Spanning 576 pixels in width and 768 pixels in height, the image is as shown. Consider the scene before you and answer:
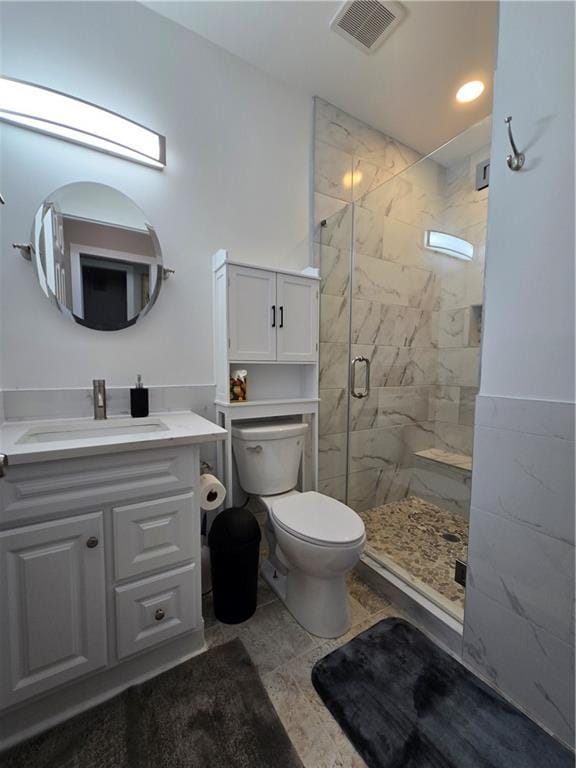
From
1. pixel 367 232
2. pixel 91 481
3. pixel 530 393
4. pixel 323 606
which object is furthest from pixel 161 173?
pixel 323 606

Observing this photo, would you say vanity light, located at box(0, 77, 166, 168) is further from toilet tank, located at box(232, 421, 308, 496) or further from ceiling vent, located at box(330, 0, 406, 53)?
toilet tank, located at box(232, 421, 308, 496)

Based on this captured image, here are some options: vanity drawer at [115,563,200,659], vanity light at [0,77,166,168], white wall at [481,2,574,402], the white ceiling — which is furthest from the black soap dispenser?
the white ceiling

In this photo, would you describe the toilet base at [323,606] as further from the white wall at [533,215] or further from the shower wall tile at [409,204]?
the shower wall tile at [409,204]

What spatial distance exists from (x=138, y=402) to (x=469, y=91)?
2563 mm

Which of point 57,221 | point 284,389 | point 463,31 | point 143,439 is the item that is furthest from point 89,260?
point 463,31

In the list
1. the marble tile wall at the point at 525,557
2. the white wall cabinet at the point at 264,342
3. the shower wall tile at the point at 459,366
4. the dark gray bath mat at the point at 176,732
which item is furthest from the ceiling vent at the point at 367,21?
the dark gray bath mat at the point at 176,732

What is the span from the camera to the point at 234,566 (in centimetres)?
130

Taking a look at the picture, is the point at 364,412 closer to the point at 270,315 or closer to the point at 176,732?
the point at 270,315

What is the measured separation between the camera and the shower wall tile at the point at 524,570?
3.05 feet

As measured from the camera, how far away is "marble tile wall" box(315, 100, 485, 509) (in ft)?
6.53

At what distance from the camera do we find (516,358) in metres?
1.05

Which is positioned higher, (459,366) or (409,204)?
(409,204)

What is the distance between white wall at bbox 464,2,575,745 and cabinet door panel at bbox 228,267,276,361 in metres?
0.97

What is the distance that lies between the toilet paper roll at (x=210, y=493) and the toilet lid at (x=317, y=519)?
26cm
